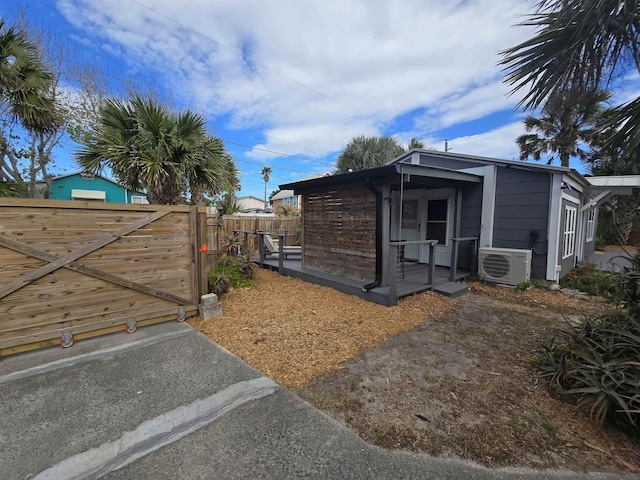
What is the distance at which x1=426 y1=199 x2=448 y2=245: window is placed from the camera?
24.3 feet

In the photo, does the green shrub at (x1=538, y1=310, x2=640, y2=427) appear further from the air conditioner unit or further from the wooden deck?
the air conditioner unit

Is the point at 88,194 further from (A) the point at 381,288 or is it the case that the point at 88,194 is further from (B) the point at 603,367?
(B) the point at 603,367

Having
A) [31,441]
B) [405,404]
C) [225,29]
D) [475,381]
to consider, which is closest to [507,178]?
[475,381]

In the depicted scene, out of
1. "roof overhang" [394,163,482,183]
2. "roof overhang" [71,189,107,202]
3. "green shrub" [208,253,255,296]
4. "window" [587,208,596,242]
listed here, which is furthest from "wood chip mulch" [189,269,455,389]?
"roof overhang" [71,189,107,202]

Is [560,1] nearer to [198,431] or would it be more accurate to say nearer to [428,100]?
[198,431]

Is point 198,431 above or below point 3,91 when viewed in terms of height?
below

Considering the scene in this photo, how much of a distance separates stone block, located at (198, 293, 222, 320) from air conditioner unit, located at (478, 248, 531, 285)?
595 centimetres

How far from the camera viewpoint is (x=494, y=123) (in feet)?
36.2

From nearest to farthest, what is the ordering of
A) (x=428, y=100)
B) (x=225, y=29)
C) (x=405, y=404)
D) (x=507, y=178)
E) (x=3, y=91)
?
(x=405, y=404) → (x=3, y=91) → (x=507, y=178) → (x=225, y=29) → (x=428, y=100)

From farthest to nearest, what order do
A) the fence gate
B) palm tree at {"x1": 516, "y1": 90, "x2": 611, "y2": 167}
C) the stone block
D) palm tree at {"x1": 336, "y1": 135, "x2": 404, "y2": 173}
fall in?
palm tree at {"x1": 336, "y1": 135, "x2": 404, "y2": 173}
palm tree at {"x1": 516, "y1": 90, "x2": 611, "y2": 167}
the stone block
the fence gate

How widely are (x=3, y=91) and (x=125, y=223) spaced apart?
4.39 metres

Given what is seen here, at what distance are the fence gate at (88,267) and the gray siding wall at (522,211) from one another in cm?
670

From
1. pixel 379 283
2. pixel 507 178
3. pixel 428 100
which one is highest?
pixel 428 100

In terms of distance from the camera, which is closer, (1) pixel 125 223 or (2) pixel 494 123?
(1) pixel 125 223
